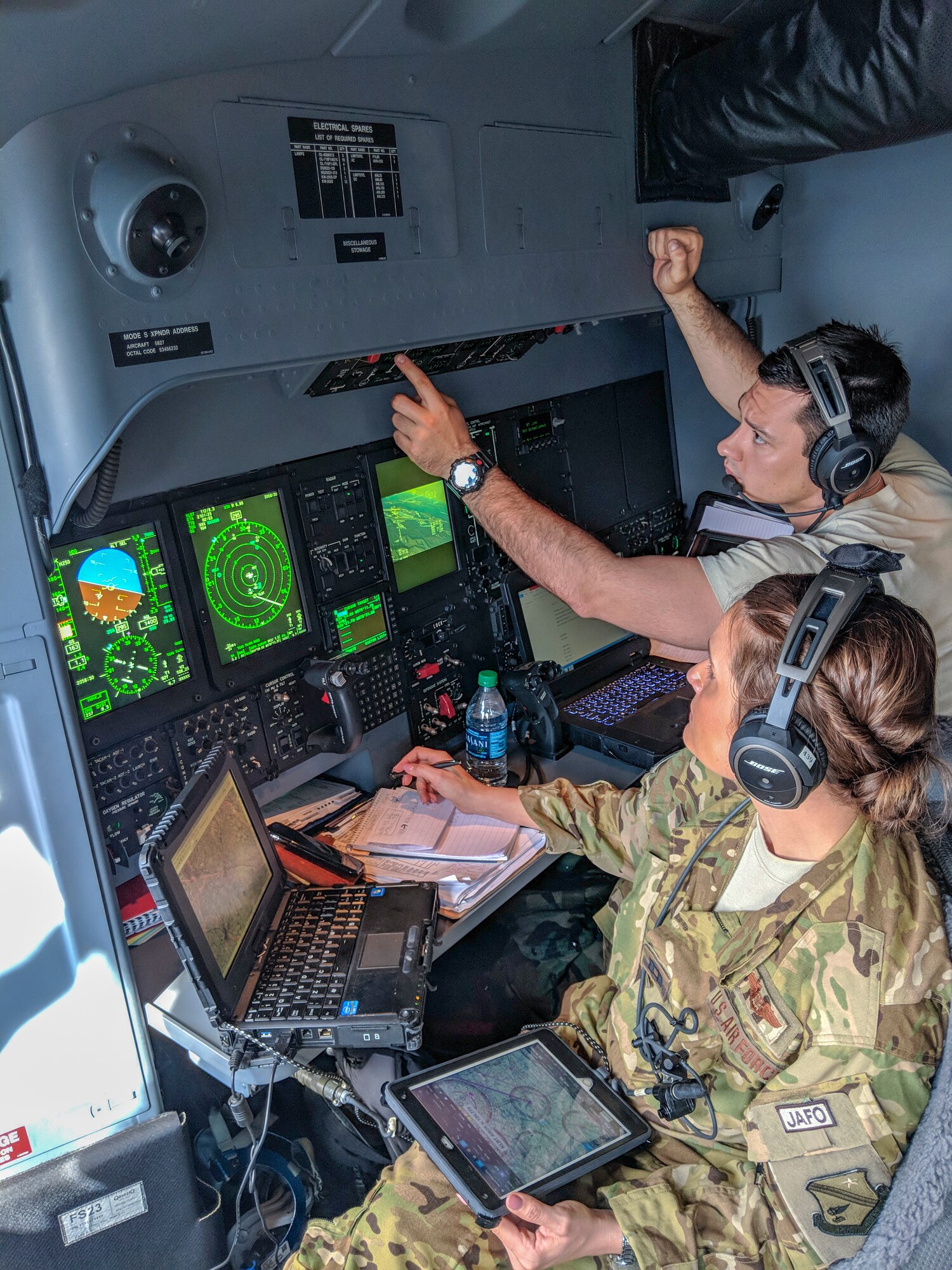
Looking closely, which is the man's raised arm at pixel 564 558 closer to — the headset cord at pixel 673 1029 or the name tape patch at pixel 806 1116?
the headset cord at pixel 673 1029

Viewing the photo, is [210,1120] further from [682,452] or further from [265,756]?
[682,452]

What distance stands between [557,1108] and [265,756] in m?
0.85

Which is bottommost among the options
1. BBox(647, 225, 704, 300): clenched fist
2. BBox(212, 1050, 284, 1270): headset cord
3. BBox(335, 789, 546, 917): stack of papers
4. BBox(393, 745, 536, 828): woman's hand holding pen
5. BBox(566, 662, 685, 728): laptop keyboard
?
BBox(212, 1050, 284, 1270): headset cord

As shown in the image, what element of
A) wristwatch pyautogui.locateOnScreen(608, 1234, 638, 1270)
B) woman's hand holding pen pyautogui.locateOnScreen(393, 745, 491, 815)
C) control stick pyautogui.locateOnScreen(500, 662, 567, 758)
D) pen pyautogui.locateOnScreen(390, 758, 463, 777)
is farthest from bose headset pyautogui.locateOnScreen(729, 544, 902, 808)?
control stick pyautogui.locateOnScreen(500, 662, 567, 758)

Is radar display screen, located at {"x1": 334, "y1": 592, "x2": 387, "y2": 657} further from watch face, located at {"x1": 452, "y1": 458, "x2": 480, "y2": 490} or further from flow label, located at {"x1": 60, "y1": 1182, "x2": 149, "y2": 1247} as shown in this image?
flow label, located at {"x1": 60, "y1": 1182, "x2": 149, "y2": 1247}

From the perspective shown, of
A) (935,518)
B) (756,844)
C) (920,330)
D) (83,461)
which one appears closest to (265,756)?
(83,461)

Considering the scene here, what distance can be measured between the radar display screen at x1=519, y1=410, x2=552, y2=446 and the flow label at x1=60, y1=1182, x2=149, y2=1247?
5.91ft

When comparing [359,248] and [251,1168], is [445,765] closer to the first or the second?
[251,1168]

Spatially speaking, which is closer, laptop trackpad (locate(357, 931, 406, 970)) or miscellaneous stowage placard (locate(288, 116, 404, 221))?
miscellaneous stowage placard (locate(288, 116, 404, 221))

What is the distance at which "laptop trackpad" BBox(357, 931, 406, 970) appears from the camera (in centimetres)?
156

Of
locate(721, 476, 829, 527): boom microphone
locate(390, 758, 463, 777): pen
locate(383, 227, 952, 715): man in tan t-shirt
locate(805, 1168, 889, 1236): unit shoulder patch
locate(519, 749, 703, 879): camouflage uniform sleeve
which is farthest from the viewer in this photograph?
locate(721, 476, 829, 527): boom microphone

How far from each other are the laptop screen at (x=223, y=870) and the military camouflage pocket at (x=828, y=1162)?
2.67ft

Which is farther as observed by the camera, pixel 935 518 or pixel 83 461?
pixel 935 518

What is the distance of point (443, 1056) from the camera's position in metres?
1.83
